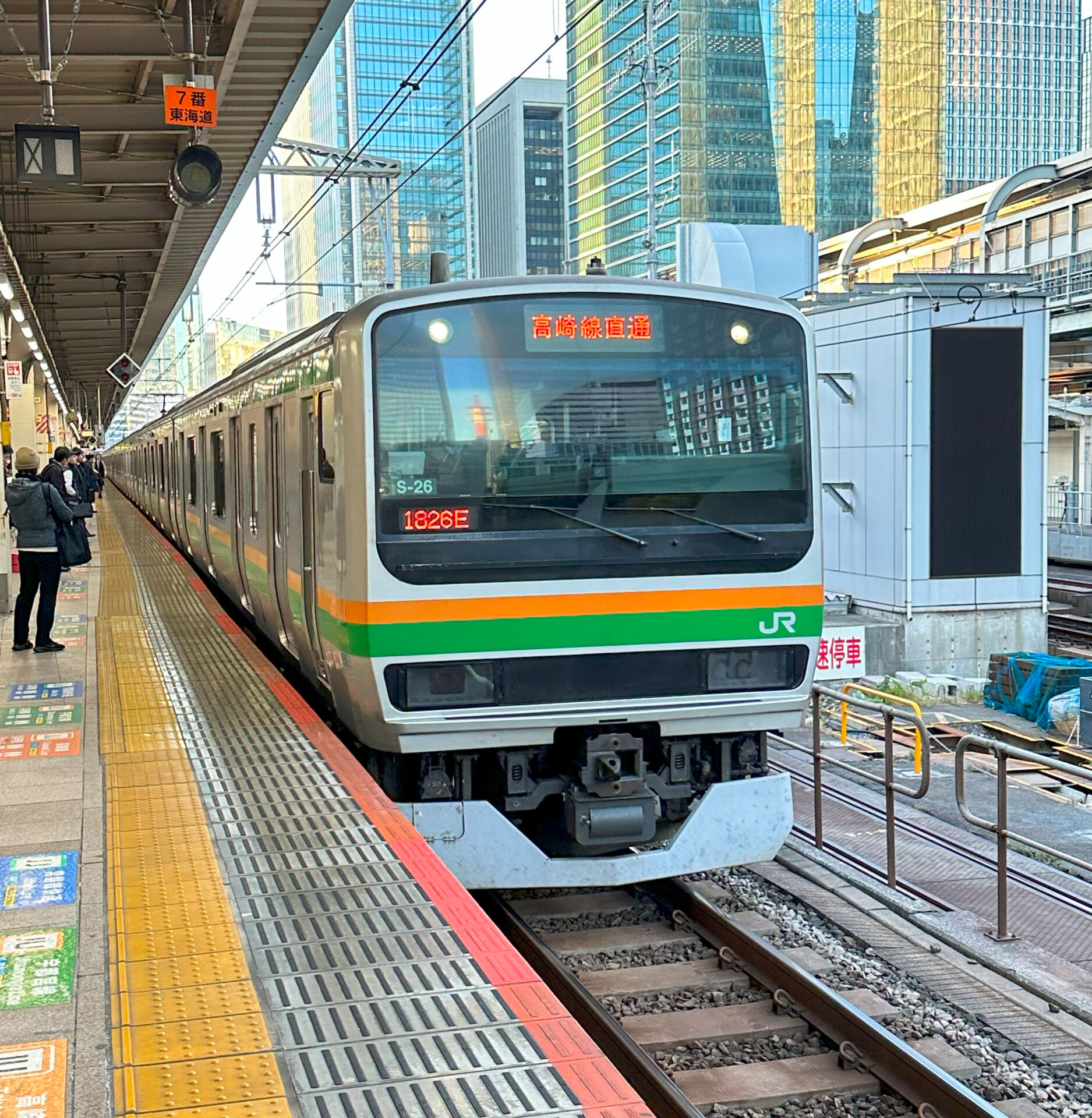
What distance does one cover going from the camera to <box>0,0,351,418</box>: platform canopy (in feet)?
29.4

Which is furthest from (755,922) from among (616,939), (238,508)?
(238,508)

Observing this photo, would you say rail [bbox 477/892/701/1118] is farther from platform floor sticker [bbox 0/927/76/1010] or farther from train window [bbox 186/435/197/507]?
train window [bbox 186/435/197/507]

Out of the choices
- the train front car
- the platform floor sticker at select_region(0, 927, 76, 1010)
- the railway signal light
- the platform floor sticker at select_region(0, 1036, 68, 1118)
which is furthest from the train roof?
the platform floor sticker at select_region(0, 1036, 68, 1118)

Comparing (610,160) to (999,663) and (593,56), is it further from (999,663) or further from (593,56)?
(999,663)

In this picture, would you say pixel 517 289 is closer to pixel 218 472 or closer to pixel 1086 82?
pixel 218 472

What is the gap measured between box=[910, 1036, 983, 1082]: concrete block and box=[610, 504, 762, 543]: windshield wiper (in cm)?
220

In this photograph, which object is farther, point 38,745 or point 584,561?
point 38,745

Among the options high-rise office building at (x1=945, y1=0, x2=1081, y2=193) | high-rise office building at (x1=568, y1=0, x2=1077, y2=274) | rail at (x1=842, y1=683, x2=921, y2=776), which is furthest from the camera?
high-rise office building at (x1=945, y1=0, x2=1081, y2=193)

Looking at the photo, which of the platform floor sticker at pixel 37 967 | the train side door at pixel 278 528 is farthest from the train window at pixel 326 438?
the platform floor sticker at pixel 37 967

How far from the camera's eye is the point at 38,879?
4.27 meters

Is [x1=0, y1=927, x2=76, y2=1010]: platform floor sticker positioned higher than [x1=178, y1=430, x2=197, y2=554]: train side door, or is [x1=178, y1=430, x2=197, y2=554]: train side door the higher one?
[x1=178, y1=430, x2=197, y2=554]: train side door

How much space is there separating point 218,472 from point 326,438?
17.2ft

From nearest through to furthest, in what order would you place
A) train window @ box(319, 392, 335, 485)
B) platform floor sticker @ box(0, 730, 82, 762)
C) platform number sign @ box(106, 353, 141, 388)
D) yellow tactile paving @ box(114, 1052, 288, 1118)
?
yellow tactile paving @ box(114, 1052, 288, 1118) → train window @ box(319, 392, 335, 485) → platform floor sticker @ box(0, 730, 82, 762) → platform number sign @ box(106, 353, 141, 388)

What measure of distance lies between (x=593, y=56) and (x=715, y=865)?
46653mm
